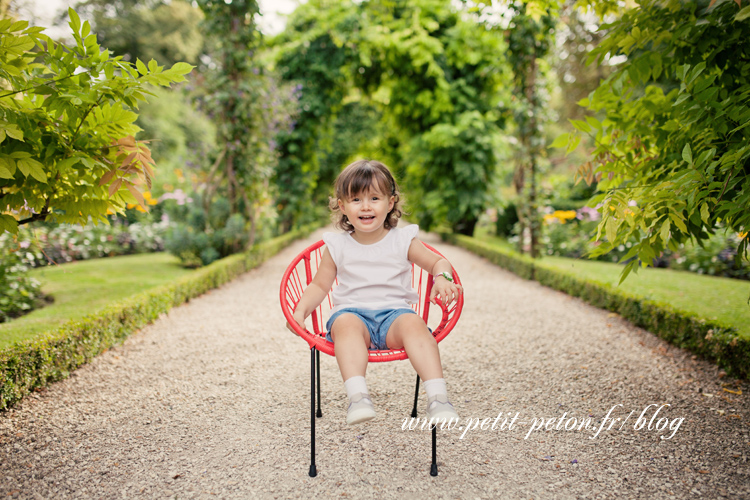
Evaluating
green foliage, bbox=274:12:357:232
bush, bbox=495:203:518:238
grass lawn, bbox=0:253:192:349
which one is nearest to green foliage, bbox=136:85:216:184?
green foliage, bbox=274:12:357:232

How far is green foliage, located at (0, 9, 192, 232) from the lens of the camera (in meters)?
1.60

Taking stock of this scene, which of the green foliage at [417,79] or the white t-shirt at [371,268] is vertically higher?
the green foliage at [417,79]

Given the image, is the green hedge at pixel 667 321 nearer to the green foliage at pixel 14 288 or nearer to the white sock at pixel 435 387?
the white sock at pixel 435 387

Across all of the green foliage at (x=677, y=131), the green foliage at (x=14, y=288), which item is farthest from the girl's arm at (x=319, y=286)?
the green foliage at (x=14, y=288)

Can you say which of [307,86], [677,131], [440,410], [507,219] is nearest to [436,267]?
[440,410]

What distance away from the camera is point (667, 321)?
3361 mm

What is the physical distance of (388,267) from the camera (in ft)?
6.88

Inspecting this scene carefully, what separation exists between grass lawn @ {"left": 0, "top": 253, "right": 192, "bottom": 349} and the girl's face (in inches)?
56.8

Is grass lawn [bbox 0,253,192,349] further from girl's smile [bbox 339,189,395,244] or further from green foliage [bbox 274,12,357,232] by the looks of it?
green foliage [bbox 274,12,357,232]

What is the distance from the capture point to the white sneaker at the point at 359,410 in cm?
157

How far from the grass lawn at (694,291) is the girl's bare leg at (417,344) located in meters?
1.73

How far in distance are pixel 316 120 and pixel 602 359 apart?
7496mm

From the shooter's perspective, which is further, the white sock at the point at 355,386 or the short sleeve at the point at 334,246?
the short sleeve at the point at 334,246

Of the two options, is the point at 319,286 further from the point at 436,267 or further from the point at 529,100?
the point at 529,100
